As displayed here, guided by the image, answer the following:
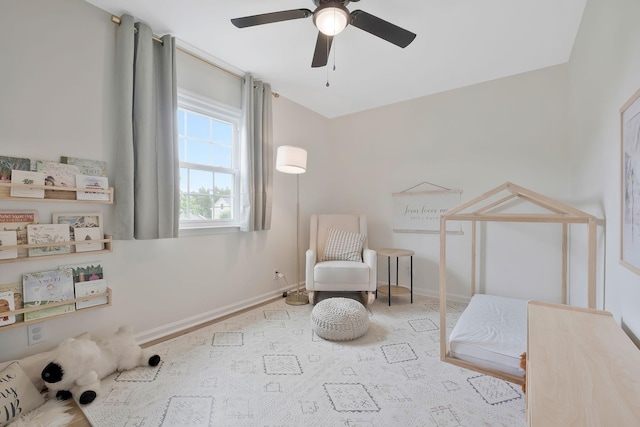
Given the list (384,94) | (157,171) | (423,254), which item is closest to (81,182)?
(157,171)

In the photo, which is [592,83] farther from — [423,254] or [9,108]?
[9,108]

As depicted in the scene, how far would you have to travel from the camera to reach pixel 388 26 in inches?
64.1

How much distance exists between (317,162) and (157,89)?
2151 millimetres

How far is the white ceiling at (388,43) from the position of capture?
1892 mm

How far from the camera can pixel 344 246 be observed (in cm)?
322

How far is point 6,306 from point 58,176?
2.57ft

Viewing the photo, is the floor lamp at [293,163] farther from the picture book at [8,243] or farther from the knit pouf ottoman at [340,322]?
the picture book at [8,243]

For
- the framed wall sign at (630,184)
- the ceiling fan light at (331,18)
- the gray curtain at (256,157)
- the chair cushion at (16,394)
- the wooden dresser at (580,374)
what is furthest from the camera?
the gray curtain at (256,157)

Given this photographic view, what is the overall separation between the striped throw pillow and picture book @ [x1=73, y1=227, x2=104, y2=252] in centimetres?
211

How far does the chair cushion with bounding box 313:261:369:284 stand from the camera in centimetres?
286

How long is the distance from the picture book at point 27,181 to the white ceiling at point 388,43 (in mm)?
1232

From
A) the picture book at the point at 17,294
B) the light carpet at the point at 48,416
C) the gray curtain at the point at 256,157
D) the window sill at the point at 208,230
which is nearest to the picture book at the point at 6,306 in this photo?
the picture book at the point at 17,294

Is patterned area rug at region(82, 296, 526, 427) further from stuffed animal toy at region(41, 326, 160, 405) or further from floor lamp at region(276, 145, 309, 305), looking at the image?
floor lamp at region(276, 145, 309, 305)

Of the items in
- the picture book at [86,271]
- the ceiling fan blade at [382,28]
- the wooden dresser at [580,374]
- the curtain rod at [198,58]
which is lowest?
the wooden dresser at [580,374]
